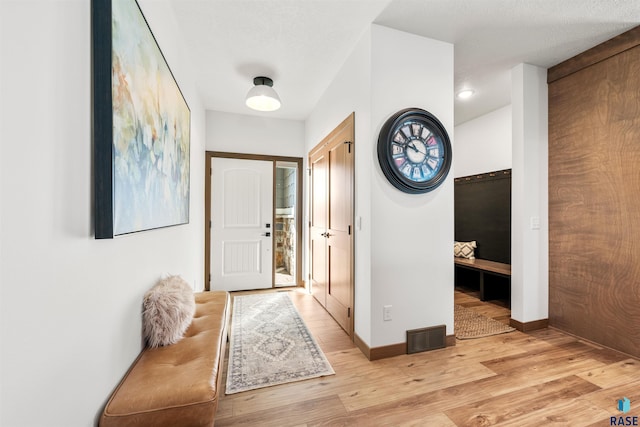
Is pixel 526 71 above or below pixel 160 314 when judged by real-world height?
above

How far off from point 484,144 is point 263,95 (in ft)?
10.5

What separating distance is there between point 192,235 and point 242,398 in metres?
1.77

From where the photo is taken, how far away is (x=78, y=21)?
87 cm

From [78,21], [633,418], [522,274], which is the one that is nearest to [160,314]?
[78,21]

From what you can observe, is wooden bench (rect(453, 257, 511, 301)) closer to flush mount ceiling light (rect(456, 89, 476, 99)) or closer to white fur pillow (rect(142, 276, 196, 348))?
flush mount ceiling light (rect(456, 89, 476, 99))

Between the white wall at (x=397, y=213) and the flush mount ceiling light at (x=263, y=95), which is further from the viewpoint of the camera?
the flush mount ceiling light at (x=263, y=95)

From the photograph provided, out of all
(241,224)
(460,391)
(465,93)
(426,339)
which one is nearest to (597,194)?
(465,93)

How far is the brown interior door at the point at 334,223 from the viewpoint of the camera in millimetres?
2572

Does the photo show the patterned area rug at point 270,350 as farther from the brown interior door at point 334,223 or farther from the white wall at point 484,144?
the white wall at point 484,144

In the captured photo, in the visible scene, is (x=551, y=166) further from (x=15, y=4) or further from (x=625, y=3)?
(x=15, y=4)

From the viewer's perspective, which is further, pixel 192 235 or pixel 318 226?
pixel 318 226

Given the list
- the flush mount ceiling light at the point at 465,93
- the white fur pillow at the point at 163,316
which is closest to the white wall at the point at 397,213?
the flush mount ceiling light at the point at 465,93

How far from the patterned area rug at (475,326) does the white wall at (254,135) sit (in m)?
3.09

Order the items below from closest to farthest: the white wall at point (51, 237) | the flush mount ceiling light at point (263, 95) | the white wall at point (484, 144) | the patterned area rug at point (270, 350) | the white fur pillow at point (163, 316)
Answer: the white wall at point (51, 237), the white fur pillow at point (163, 316), the patterned area rug at point (270, 350), the flush mount ceiling light at point (263, 95), the white wall at point (484, 144)
